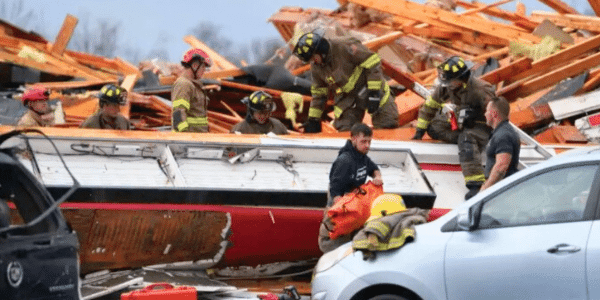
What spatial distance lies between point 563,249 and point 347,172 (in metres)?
→ 3.25

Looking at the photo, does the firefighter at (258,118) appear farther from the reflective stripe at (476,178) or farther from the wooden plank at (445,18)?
the wooden plank at (445,18)

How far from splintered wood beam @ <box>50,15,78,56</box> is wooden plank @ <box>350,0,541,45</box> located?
188 inches

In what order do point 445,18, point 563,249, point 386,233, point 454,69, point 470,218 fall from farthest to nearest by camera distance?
point 445,18 → point 454,69 → point 386,233 → point 470,218 → point 563,249

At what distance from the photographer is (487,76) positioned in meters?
15.4

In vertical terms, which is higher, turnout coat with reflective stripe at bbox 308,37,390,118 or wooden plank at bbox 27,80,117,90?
turnout coat with reflective stripe at bbox 308,37,390,118

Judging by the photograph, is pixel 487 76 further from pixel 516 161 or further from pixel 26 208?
pixel 26 208

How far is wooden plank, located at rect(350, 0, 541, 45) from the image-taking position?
18.2 metres

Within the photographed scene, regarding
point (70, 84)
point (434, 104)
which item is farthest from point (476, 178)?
point (70, 84)

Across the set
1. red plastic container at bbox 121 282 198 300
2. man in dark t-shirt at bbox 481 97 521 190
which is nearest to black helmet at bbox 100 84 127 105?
red plastic container at bbox 121 282 198 300

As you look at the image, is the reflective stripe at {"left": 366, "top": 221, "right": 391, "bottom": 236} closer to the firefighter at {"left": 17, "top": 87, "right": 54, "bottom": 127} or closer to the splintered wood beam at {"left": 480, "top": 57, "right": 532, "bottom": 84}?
the firefighter at {"left": 17, "top": 87, "right": 54, "bottom": 127}

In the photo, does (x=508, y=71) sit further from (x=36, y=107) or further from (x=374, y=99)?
(x=36, y=107)

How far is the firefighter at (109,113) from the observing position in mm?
13220

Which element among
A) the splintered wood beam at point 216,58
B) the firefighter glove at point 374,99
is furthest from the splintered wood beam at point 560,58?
the splintered wood beam at point 216,58

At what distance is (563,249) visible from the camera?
7.86 metres
